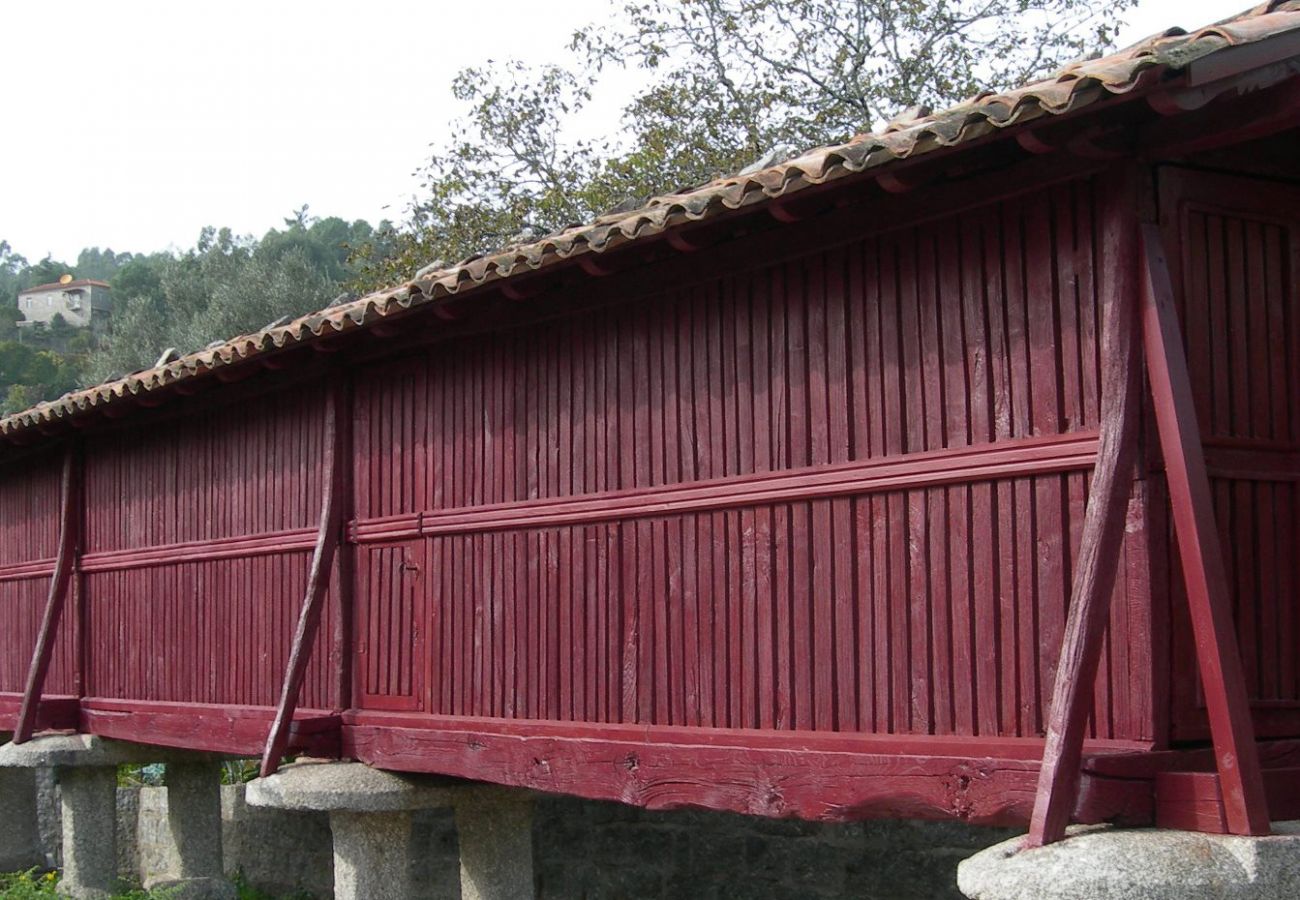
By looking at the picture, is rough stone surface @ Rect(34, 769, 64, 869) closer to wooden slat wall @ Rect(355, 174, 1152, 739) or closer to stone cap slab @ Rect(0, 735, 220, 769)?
stone cap slab @ Rect(0, 735, 220, 769)

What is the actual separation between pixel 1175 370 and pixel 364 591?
4.15m

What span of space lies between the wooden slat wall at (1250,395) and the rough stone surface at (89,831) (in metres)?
7.62

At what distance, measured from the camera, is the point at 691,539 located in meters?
5.50

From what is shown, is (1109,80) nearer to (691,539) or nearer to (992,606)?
(992,606)

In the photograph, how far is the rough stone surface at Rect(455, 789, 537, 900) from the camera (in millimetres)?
7086

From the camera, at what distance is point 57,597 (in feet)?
31.2

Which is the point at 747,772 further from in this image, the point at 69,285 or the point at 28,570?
the point at 69,285

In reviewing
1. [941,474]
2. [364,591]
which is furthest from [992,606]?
[364,591]

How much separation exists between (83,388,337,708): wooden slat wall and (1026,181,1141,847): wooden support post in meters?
4.16

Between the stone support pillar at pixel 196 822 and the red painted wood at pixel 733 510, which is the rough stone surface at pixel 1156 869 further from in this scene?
the stone support pillar at pixel 196 822

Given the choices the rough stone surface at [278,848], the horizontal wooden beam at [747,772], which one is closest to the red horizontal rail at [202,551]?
the horizontal wooden beam at [747,772]

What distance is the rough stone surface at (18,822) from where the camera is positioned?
1228 cm

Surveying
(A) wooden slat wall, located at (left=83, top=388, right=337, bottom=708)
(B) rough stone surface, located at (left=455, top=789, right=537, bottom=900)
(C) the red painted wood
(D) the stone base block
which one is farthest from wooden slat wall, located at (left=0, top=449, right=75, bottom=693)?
(B) rough stone surface, located at (left=455, top=789, right=537, bottom=900)

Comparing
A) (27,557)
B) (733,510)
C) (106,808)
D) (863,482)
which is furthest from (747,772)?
(27,557)
